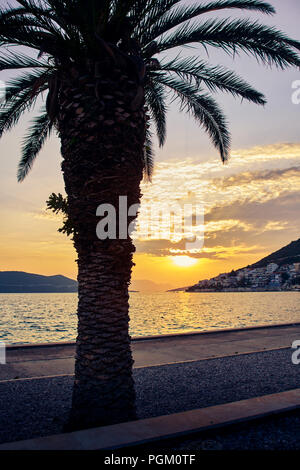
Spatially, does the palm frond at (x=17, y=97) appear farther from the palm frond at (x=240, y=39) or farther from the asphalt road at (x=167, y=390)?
the asphalt road at (x=167, y=390)

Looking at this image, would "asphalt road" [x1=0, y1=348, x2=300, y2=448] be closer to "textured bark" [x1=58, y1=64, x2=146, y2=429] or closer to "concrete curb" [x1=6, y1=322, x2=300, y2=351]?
"textured bark" [x1=58, y1=64, x2=146, y2=429]

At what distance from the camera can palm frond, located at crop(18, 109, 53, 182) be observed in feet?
29.2

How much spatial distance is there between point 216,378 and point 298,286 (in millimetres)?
142136

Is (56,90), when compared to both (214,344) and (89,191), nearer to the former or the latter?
(89,191)

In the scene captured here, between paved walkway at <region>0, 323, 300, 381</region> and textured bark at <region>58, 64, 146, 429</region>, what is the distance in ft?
10.5

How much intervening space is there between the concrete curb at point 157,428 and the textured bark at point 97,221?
825 millimetres

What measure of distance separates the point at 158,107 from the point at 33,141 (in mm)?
2971

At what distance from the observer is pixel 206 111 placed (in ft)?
28.9

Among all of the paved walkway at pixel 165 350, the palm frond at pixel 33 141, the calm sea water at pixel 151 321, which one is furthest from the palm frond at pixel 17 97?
the calm sea water at pixel 151 321

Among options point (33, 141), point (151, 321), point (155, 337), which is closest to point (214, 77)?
point (33, 141)

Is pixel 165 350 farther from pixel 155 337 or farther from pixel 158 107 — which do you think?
pixel 158 107

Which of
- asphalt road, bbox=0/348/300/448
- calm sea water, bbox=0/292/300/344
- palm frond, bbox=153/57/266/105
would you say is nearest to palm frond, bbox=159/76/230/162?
palm frond, bbox=153/57/266/105

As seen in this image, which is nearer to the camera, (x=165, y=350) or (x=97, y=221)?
(x=97, y=221)
